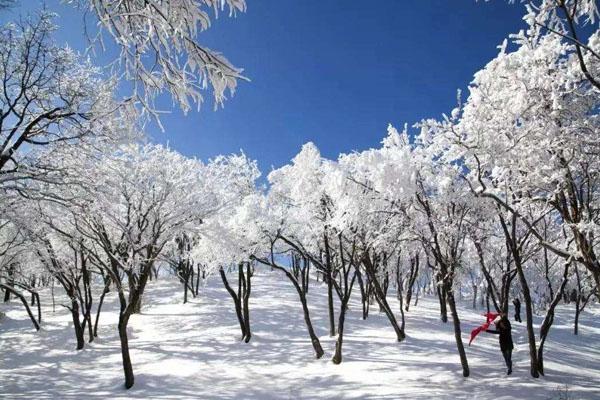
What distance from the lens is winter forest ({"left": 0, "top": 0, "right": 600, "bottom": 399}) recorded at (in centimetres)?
691

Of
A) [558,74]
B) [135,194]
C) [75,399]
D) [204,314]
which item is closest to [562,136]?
[558,74]

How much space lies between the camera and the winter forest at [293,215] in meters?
6.91

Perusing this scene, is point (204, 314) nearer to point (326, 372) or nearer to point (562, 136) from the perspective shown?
point (326, 372)

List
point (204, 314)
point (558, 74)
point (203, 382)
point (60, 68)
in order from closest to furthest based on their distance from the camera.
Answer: point (558, 74) < point (60, 68) < point (203, 382) < point (204, 314)

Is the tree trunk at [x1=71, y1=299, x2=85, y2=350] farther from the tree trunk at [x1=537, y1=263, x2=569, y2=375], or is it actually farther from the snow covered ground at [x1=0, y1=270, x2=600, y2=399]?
the tree trunk at [x1=537, y1=263, x2=569, y2=375]

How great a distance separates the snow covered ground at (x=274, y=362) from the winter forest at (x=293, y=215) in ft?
0.39

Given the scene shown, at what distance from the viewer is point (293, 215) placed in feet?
52.6

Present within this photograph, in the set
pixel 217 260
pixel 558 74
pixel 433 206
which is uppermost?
Answer: pixel 558 74

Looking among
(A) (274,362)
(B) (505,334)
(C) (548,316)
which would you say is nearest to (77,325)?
(A) (274,362)

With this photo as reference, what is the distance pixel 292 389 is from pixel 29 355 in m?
14.3

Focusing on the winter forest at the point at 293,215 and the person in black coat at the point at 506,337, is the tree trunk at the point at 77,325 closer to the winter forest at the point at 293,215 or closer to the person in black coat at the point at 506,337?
the winter forest at the point at 293,215

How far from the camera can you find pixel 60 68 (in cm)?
743

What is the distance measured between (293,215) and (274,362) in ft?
20.2

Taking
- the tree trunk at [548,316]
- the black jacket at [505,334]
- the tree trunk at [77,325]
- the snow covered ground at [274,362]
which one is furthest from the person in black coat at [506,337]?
the tree trunk at [77,325]
